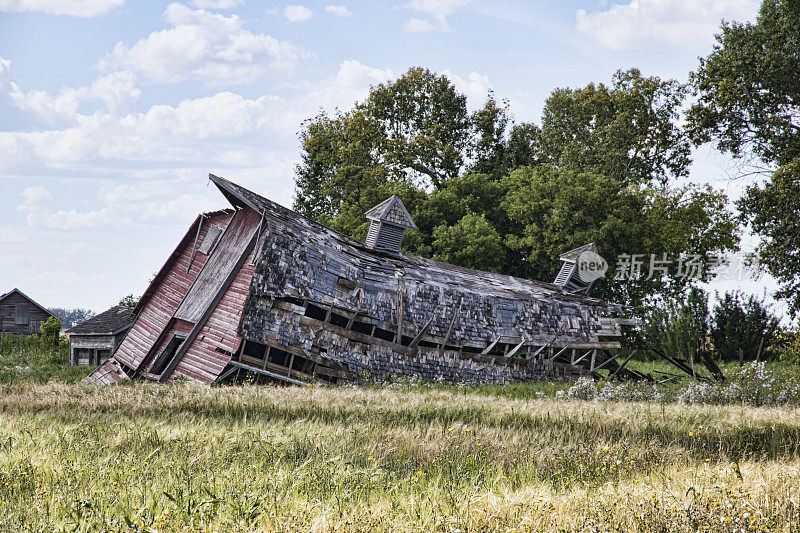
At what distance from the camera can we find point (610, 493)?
23.6ft

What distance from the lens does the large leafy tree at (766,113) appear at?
2958 centimetres

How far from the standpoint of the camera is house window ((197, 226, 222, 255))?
25.3 m

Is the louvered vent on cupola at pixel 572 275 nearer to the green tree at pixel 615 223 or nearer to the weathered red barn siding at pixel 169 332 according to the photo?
the green tree at pixel 615 223

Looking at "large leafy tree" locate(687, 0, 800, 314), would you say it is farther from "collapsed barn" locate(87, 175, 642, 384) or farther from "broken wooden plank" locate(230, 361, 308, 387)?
"broken wooden plank" locate(230, 361, 308, 387)

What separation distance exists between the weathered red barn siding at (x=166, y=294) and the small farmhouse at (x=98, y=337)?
611 cm

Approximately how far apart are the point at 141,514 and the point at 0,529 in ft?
3.92

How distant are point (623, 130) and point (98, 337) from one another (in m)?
32.9

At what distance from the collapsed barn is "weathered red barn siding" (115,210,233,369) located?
6 centimetres

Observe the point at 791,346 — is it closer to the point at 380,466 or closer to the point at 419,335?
the point at 419,335

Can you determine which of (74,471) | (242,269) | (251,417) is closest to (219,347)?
(242,269)

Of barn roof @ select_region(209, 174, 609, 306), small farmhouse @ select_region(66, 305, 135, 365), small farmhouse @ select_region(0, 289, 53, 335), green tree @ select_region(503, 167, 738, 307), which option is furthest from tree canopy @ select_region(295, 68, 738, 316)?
small farmhouse @ select_region(0, 289, 53, 335)

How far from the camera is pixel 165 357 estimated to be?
22906mm

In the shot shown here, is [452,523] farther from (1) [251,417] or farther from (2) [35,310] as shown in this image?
(2) [35,310]

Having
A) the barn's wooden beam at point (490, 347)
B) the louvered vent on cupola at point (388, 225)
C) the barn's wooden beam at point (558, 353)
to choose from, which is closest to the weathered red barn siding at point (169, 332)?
the louvered vent on cupola at point (388, 225)
